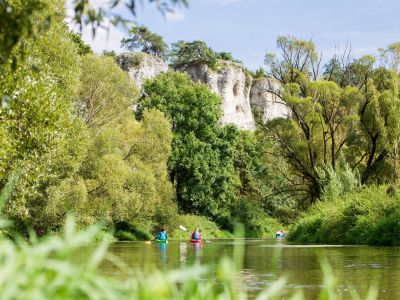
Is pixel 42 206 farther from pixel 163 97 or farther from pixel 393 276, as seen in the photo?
pixel 163 97

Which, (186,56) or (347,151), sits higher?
(186,56)

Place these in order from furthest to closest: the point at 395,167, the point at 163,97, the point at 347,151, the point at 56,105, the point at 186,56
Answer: the point at 186,56, the point at 163,97, the point at 347,151, the point at 395,167, the point at 56,105

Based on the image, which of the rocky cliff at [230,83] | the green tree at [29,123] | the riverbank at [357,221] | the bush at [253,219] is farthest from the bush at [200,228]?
the green tree at [29,123]

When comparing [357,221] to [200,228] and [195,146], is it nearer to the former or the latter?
[200,228]

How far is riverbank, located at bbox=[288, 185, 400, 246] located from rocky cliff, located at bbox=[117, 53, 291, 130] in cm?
4121

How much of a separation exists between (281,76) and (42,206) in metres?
20.9

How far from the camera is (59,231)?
104 feet

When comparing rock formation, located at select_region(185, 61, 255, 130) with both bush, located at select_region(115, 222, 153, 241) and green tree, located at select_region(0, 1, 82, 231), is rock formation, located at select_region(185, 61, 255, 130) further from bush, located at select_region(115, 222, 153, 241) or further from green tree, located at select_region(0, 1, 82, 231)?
green tree, located at select_region(0, 1, 82, 231)

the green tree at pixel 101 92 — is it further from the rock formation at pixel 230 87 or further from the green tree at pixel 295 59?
the rock formation at pixel 230 87

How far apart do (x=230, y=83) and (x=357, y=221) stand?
5552 centimetres

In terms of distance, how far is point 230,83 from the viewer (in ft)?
266

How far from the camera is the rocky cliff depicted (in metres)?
70.9

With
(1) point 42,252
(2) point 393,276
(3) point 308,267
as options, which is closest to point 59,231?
(3) point 308,267

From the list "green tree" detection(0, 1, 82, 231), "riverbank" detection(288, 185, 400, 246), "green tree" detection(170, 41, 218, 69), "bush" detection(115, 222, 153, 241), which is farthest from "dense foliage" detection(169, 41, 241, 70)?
"green tree" detection(0, 1, 82, 231)
